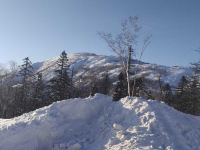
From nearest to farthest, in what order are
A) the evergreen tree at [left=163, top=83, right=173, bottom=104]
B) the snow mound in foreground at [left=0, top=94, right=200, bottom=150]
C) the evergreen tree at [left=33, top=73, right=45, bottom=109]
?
the snow mound in foreground at [left=0, top=94, right=200, bottom=150]
the evergreen tree at [left=33, top=73, right=45, bottom=109]
the evergreen tree at [left=163, top=83, right=173, bottom=104]

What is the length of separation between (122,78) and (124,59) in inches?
609

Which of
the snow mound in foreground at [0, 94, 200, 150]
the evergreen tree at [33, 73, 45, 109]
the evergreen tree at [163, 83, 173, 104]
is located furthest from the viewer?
the evergreen tree at [163, 83, 173, 104]

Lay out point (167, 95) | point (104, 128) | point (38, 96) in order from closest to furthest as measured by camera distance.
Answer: point (104, 128) < point (38, 96) < point (167, 95)

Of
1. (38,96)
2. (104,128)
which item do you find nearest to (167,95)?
(38,96)

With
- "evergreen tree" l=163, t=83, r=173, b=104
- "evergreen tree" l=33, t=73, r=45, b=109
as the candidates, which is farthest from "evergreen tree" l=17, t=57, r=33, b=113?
"evergreen tree" l=163, t=83, r=173, b=104

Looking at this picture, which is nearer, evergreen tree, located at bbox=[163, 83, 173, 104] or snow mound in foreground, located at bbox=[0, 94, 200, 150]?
snow mound in foreground, located at bbox=[0, 94, 200, 150]

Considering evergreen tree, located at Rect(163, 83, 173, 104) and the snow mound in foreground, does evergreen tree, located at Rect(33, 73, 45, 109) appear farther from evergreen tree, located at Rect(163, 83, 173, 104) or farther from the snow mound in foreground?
the snow mound in foreground

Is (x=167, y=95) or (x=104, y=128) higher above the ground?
(x=104, y=128)

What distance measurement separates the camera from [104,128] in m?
18.6

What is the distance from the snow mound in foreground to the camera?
16.7m

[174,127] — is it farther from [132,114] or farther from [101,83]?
[101,83]

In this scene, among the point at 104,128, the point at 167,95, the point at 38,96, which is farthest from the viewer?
the point at 167,95

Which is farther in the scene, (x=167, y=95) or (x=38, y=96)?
(x=167, y=95)

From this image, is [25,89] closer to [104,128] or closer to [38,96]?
[38,96]
